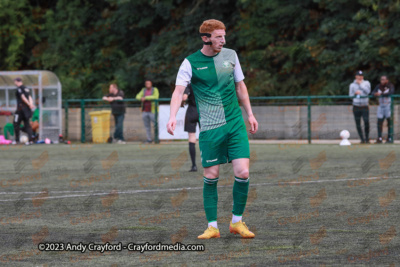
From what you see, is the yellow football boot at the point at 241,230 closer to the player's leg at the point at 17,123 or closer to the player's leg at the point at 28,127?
the player's leg at the point at 28,127

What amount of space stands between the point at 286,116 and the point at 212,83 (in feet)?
68.7

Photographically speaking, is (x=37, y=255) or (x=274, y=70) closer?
(x=37, y=255)

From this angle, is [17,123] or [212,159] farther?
[17,123]

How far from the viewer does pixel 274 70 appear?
33.6 metres

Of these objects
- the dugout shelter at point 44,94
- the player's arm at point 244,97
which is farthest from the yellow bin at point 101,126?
the player's arm at point 244,97

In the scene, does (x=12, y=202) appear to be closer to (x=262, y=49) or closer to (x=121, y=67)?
(x=262, y=49)

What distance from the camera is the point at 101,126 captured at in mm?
28125

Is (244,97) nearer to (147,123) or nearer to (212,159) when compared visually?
(212,159)

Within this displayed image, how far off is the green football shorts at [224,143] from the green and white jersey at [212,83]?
0.18 feet

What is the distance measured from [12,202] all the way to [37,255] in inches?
151

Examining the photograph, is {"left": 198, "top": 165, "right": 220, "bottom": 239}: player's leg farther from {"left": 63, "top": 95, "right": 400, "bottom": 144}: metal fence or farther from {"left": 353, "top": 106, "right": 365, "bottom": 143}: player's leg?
{"left": 63, "top": 95, "right": 400, "bottom": 144}: metal fence

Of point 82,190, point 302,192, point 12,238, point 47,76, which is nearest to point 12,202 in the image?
point 82,190

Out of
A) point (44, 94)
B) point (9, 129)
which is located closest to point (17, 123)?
point (9, 129)

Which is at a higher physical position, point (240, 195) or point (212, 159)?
point (212, 159)
